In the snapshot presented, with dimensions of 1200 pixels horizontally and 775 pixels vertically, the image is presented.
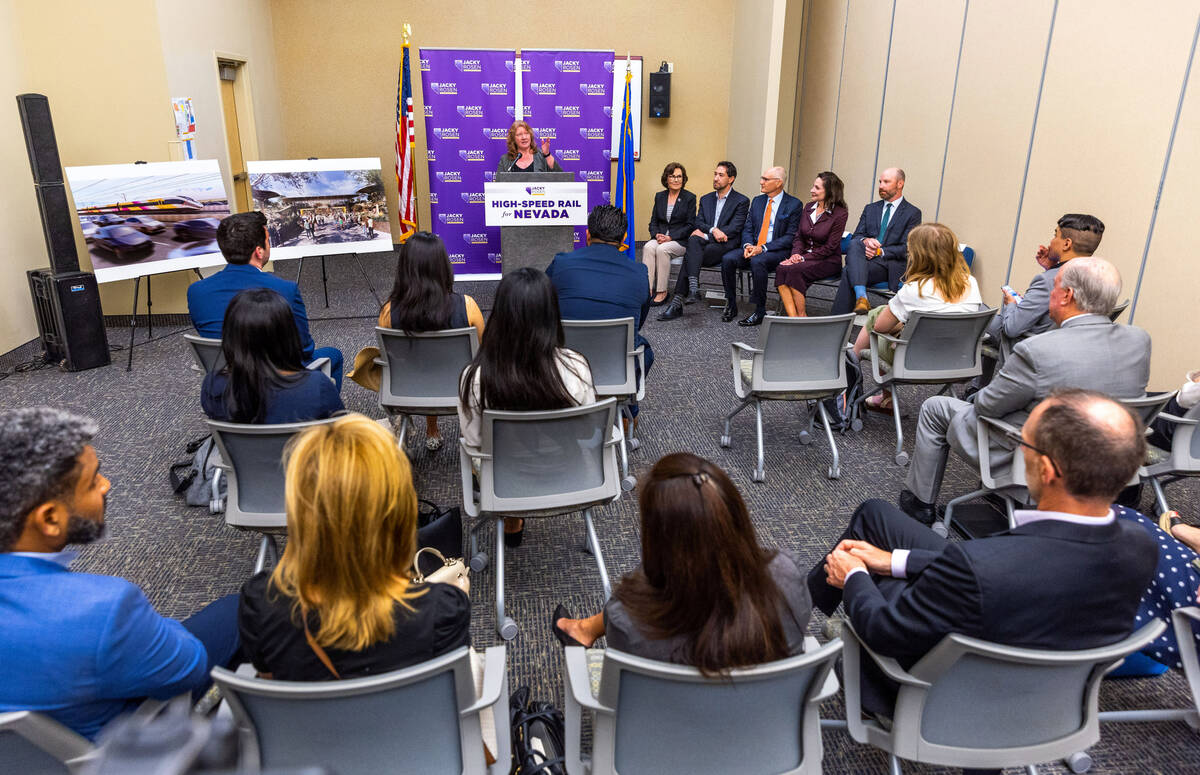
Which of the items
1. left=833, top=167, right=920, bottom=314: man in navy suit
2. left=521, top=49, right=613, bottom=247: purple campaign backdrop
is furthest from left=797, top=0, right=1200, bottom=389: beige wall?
left=521, top=49, right=613, bottom=247: purple campaign backdrop

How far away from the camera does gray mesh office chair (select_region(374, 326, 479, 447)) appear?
3.26 meters

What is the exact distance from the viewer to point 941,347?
3.81 m

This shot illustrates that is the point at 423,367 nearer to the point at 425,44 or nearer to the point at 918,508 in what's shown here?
the point at 918,508

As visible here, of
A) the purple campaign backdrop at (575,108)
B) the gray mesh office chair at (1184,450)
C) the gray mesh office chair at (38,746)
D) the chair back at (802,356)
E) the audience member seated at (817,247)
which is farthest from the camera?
the purple campaign backdrop at (575,108)

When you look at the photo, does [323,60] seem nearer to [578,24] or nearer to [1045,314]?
[578,24]

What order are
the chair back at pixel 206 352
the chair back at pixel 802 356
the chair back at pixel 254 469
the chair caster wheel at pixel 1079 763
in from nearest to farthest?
the chair caster wheel at pixel 1079 763 < the chair back at pixel 254 469 < the chair back at pixel 206 352 < the chair back at pixel 802 356

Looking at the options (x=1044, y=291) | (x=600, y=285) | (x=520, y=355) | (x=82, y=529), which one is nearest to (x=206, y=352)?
(x=520, y=355)

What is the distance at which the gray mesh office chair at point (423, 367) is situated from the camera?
3258 mm

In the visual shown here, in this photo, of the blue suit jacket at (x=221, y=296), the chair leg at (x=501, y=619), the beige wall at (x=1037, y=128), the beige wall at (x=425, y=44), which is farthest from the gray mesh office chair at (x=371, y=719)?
the beige wall at (x=425, y=44)

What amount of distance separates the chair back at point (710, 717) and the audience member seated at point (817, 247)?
16.3ft

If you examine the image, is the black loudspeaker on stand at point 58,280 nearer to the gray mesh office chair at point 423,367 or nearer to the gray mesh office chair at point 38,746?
the gray mesh office chair at point 423,367

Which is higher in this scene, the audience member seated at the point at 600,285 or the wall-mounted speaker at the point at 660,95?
the wall-mounted speaker at the point at 660,95

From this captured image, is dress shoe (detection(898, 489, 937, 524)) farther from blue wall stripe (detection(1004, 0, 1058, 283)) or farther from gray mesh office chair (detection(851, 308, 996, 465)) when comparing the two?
blue wall stripe (detection(1004, 0, 1058, 283))

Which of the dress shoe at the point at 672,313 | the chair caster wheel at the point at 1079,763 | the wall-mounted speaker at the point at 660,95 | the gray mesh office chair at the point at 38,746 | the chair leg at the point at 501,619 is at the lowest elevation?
the chair caster wheel at the point at 1079,763
